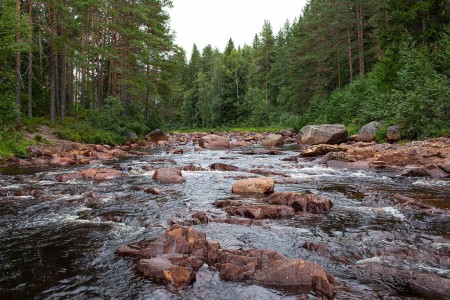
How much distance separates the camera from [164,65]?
34281mm

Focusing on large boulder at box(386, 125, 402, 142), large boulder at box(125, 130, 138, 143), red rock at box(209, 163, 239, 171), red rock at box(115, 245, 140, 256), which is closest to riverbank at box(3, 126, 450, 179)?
large boulder at box(386, 125, 402, 142)

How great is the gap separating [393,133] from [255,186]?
12612 millimetres

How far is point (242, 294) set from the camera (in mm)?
4324

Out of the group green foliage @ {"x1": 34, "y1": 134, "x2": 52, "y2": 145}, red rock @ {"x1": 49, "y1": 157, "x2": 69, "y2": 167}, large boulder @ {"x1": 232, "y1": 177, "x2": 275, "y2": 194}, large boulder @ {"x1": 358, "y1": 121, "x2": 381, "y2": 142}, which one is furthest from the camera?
large boulder @ {"x1": 358, "y1": 121, "x2": 381, "y2": 142}

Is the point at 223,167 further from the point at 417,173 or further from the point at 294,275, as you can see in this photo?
the point at 294,275

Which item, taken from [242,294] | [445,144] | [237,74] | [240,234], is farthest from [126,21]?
[237,74]

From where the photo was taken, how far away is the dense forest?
746 inches

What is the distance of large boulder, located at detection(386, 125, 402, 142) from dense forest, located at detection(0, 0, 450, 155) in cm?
44

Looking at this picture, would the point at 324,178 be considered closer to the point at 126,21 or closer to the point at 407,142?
the point at 407,142

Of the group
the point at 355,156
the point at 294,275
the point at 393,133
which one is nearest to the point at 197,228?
the point at 294,275

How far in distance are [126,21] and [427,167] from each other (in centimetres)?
2668

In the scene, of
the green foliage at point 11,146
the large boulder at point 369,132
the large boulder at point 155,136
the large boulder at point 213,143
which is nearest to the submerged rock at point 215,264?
the green foliage at point 11,146

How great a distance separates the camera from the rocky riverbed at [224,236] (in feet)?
14.8

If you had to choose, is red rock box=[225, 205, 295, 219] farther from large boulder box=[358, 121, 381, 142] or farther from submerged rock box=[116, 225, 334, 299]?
large boulder box=[358, 121, 381, 142]
